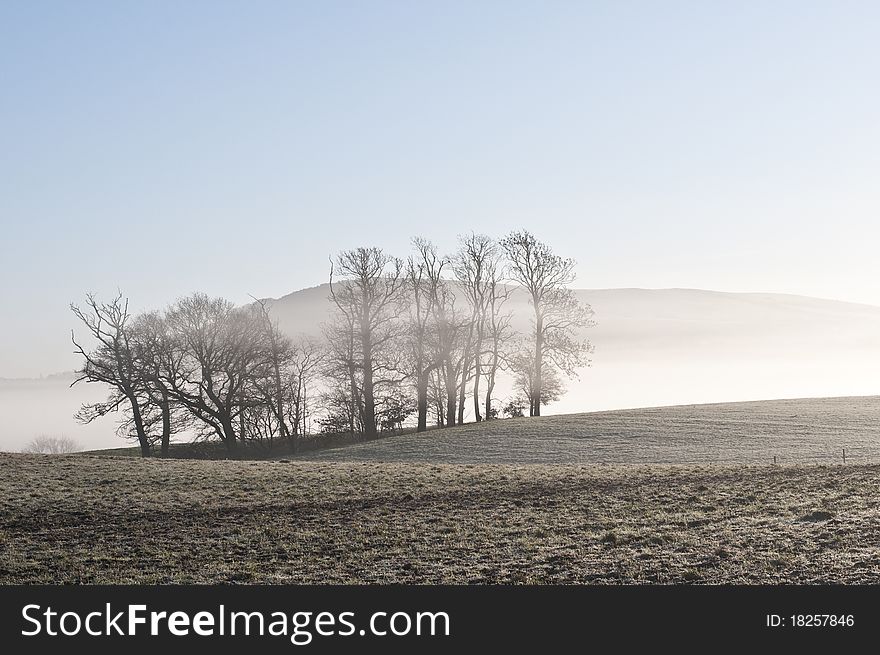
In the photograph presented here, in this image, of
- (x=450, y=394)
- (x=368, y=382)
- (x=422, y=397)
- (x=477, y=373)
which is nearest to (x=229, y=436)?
(x=368, y=382)

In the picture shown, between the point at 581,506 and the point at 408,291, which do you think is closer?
the point at 581,506

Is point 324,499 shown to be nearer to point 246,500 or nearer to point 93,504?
point 246,500

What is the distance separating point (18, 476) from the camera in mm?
24547

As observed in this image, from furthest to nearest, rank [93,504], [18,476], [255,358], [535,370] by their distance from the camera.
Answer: [535,370] < [255,358] < [18,476] < [93,504]

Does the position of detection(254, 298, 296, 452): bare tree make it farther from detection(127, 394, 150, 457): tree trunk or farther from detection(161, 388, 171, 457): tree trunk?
detection(127, 394, 150, 457): tree trunk

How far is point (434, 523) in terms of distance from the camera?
637 inches

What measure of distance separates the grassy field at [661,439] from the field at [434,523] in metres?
5.63

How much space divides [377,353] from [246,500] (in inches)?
1187

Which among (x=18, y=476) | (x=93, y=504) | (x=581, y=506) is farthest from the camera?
(x=18, y=476)

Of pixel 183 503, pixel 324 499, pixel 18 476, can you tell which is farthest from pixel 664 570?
pixel 18 476

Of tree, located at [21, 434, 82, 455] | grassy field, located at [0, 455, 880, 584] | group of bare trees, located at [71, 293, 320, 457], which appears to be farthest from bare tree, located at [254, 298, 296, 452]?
tree, located at [21, 434, 82, 455]

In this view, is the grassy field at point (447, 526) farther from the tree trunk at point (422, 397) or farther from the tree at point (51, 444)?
the tree at point (51, 444)

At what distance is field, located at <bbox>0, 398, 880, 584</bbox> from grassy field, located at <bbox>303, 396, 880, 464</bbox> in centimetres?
563

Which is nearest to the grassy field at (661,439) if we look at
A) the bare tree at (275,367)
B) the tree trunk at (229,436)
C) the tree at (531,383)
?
the tree at (531,383)
